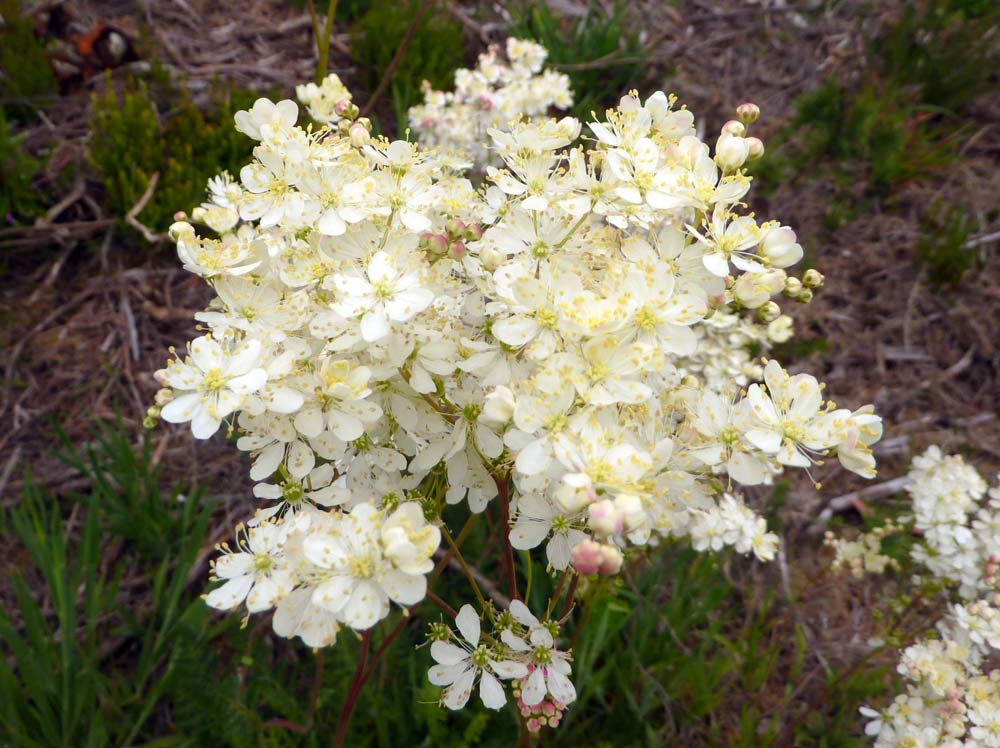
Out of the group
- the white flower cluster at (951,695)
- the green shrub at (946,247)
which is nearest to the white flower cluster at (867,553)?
the white flower cluster at (951,695)

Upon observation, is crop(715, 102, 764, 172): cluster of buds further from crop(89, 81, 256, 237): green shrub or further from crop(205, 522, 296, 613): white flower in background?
crop(89, 81, 256, 237): green shrub

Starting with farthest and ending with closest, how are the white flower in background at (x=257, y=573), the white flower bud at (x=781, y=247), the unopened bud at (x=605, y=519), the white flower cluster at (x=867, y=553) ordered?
the white flower cluster at (x=867, y=553), the white flower bud at (x=781, y=247), the white flower in background at (x=257, y=573), the unopened bud at (x=605, y=519)

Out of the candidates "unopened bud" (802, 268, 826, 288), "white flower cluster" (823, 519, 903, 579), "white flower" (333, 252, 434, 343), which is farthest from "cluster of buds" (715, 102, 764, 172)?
"white flower cluster" (823, 519, 903, 579)

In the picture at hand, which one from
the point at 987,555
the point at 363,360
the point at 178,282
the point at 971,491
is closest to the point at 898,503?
the point at 971,491

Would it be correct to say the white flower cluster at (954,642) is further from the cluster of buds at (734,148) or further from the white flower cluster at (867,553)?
the cluster of buds at (734,148)

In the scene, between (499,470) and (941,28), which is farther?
(941,28)

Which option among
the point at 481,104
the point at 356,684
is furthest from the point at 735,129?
the point at 481,104

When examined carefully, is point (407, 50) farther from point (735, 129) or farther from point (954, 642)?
point (954, 642)

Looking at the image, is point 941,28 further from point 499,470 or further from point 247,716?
point 247,716
